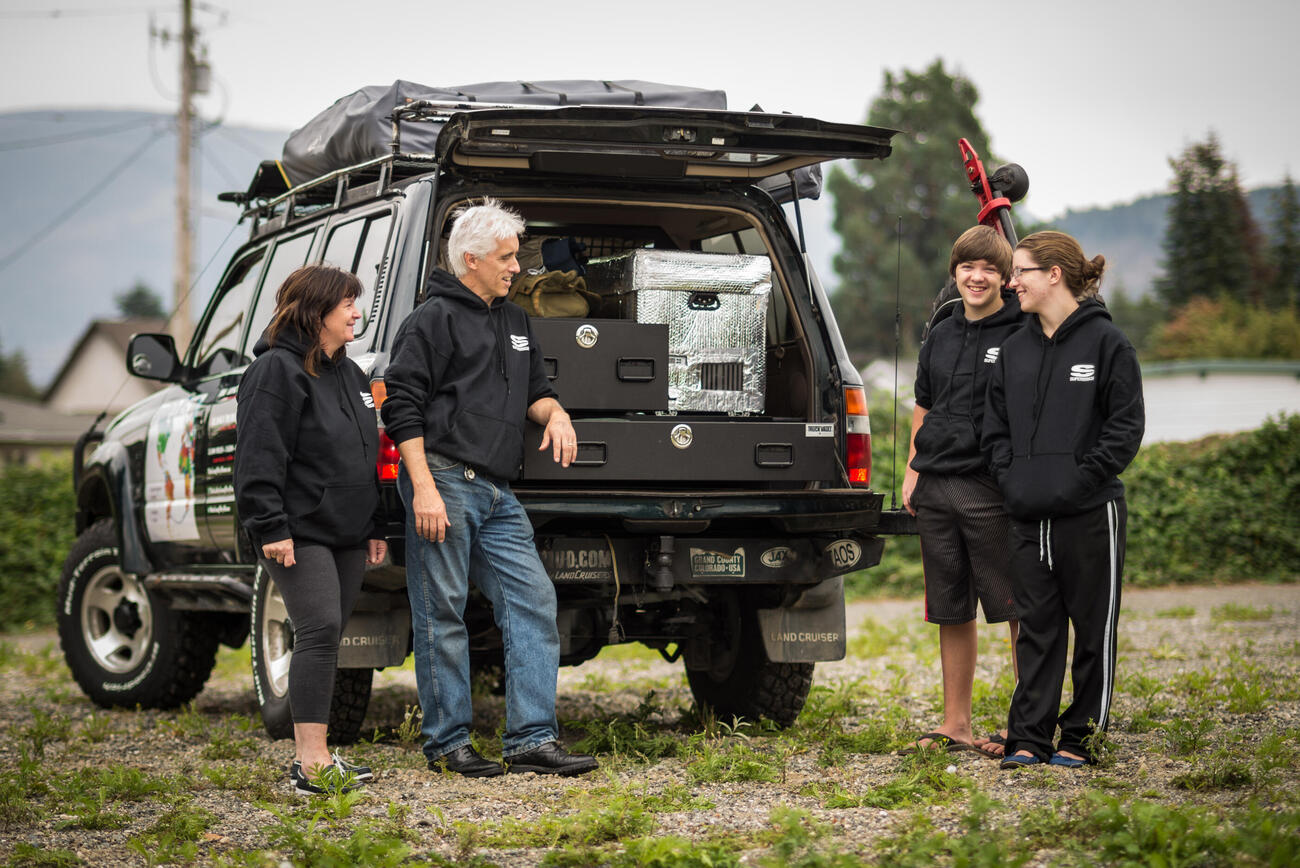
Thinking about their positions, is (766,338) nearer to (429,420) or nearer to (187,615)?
(429,420)

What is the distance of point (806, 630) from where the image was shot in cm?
557

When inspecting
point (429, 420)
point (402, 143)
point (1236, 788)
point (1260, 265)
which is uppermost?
point (1260, 265)

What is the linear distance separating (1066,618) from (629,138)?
220 cm

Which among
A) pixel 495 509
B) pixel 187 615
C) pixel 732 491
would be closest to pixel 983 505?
pixel 732 491

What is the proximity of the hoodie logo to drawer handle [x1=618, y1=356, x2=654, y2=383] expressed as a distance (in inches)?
57.6

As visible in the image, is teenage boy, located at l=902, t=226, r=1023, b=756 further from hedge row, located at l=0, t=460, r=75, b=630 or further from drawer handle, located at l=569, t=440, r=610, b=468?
hedge row, located at l=0, t=460, r=75, b=630

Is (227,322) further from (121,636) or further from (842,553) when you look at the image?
(842,553)

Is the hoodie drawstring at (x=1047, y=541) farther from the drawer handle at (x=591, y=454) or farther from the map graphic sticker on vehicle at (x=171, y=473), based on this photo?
the map graphic sticker on vehicle at (x=171, y=473)

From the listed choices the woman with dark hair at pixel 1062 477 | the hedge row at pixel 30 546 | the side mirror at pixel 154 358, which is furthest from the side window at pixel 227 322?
the hedge row at pixel 30 546

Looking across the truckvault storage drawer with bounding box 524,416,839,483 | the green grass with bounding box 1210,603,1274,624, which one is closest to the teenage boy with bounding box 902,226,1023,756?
the truckvault storage drawer with bounding box 524,416,839,483

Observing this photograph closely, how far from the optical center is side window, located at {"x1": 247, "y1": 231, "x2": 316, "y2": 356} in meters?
6.40

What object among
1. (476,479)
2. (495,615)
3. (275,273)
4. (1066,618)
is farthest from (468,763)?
(275,273)

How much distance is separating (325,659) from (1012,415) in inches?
94.7

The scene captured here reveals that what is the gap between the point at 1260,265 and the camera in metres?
70.4
